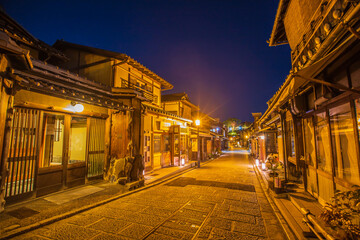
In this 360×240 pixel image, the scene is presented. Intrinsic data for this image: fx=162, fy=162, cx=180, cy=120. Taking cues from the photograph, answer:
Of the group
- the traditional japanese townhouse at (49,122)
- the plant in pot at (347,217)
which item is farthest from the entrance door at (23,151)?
the plant in pot at (347,217)

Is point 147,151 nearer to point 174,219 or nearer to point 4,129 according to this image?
point 174,219

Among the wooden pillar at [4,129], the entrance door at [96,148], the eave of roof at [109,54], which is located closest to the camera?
the wooden pillar at [4,129]

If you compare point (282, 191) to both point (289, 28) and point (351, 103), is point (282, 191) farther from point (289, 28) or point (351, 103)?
point (289, 28)

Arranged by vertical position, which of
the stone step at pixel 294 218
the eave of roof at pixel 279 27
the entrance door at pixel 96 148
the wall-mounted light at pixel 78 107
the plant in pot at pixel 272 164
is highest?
the eave of roof at pixel 279 27

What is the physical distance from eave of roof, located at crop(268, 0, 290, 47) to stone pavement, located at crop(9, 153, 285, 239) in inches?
392

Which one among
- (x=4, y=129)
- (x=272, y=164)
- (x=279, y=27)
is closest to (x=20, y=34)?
(x=4, y=129)

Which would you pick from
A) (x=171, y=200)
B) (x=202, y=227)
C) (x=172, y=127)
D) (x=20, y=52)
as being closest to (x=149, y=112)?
(x=172, y=127)

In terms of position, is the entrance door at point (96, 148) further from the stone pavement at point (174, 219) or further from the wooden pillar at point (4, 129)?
the wooden pillar at point (4, 129)

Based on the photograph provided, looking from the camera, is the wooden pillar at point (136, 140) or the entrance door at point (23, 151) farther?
the wooden pillar at point (136, 140)

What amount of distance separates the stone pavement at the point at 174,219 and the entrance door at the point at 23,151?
2.82 meters

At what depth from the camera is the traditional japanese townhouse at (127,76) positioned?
559 inches

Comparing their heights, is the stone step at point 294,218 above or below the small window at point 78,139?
below

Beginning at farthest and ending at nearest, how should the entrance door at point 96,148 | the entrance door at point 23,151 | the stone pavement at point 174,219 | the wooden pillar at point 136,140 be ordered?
the wooden pillar at point 136,140
the entrance door at point 96,148
the entrance door at point 23,151
the stone pavement at point 174,219

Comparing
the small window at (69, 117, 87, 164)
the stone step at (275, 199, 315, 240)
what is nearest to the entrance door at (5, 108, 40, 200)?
the small window at (69, 117, 87, 164)
